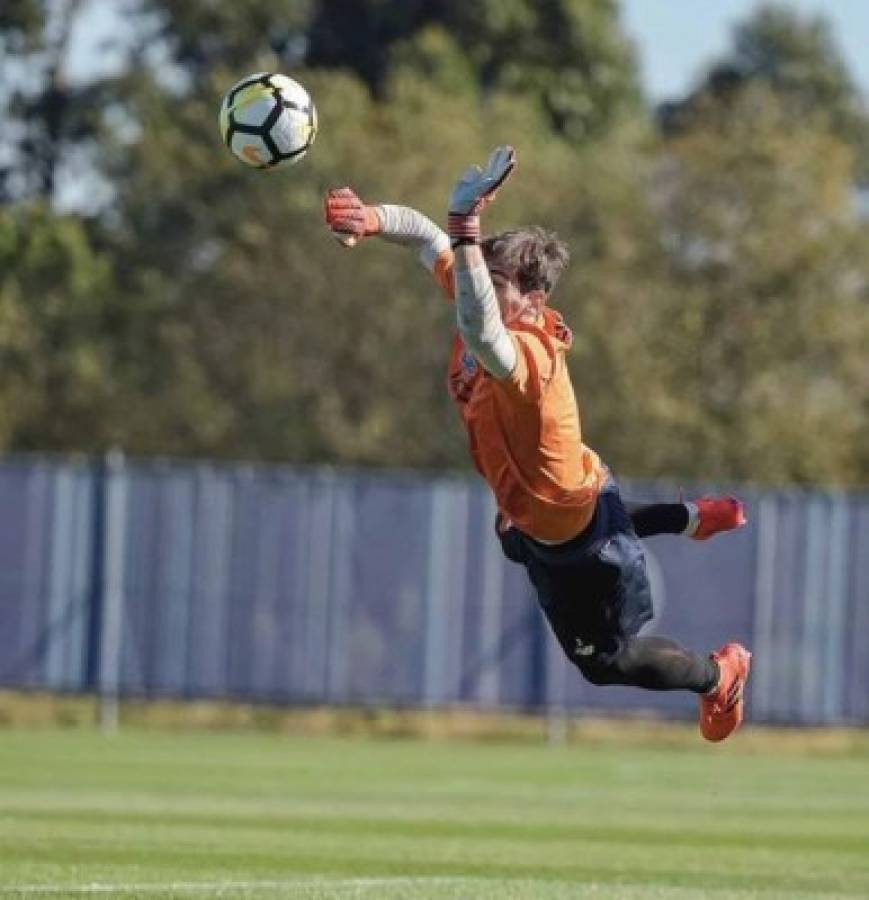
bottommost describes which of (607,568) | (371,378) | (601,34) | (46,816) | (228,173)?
(46,816)

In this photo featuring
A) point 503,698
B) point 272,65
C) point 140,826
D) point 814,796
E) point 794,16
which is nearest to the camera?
point 140,826

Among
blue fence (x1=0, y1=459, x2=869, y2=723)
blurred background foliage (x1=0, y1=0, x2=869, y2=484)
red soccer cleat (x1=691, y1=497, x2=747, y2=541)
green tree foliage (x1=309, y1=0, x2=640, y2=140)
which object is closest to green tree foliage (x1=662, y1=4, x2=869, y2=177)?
green tree foliage (x1=309, y1=0, x2=640, y2=140)

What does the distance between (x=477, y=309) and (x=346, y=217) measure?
80 cm

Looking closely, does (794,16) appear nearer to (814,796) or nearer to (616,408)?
(616,408)

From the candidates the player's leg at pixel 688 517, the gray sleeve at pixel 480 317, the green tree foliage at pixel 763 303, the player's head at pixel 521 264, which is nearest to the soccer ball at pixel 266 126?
the player's head at pixel 521 264

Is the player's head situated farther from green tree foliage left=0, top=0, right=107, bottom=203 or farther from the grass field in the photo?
green tree foliage left=0, top=0, right=107, bottom=203

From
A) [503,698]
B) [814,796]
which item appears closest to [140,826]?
[814,796]

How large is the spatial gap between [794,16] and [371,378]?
30576 millimetres

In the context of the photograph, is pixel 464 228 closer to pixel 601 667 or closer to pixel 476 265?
pixel 476 265

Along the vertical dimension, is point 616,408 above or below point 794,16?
below

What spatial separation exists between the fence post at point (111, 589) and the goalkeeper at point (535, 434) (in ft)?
56.7

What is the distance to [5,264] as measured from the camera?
43.5 metres

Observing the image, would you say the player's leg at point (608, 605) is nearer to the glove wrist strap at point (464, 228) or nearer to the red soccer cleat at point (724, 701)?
the red soccer cleat at point (724, 701)

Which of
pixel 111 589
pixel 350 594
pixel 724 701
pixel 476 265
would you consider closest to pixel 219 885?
pixel 724 701
